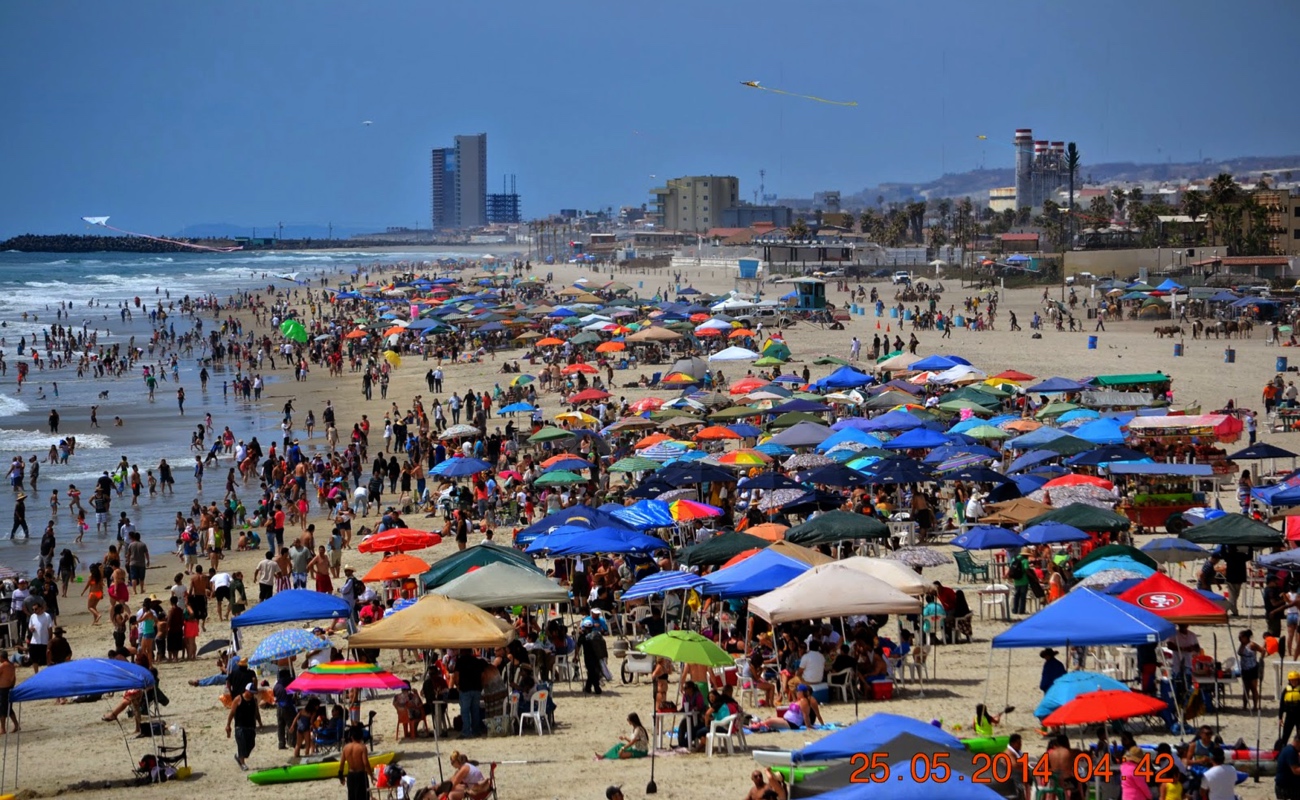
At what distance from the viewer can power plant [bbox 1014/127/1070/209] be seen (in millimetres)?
190125

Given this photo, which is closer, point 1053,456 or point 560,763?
point 560,763

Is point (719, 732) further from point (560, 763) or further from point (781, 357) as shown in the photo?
point (781, 357)

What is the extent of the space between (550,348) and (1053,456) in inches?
1009

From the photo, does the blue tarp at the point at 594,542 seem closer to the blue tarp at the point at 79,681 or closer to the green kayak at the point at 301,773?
the green kayak at the point at 301,773

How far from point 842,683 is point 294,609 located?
15.6ft

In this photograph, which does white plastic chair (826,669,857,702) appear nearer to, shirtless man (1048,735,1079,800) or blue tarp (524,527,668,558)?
shirtless man (1048,735,1079,800)

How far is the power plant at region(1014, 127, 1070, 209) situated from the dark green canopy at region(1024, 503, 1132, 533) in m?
181

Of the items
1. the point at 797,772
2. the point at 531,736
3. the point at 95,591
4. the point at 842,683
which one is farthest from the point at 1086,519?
the point at 95,591

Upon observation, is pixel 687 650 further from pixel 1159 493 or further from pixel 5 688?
pixel 1159 493

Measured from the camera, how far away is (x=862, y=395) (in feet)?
87.5

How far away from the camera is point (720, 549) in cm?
1405

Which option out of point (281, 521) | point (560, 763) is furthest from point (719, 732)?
point (281, 521)

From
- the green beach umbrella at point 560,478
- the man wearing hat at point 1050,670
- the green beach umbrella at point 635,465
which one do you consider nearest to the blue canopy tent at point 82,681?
the man wearing hat at point 1050,670

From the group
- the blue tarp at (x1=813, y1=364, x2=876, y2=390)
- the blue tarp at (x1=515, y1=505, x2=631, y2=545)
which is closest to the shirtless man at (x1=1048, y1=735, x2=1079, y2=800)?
the blue tarp at (x1=515, y1=505, x2=631, y2=545)
